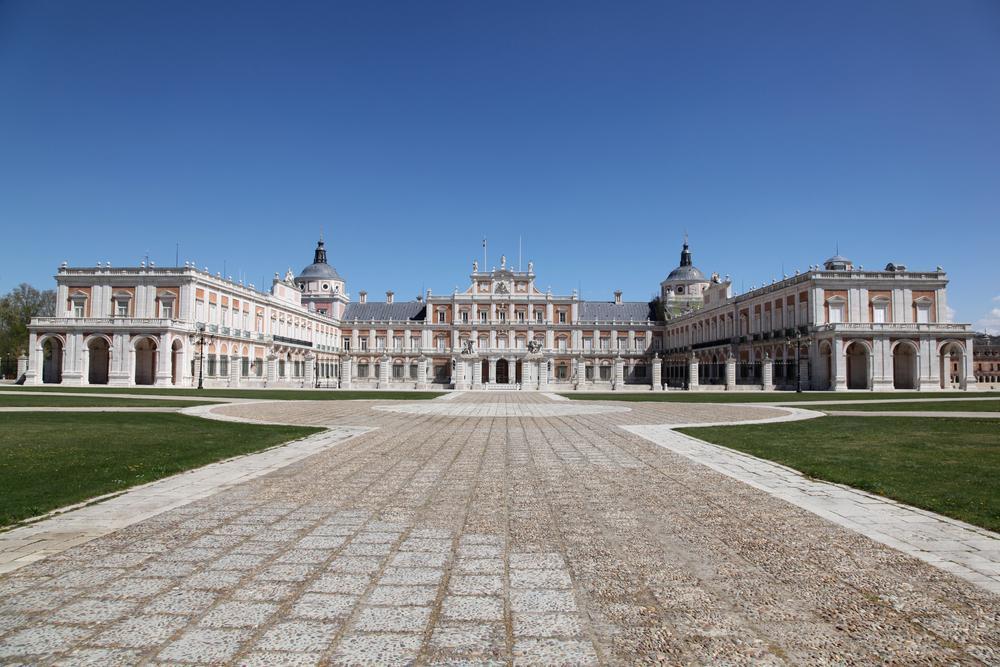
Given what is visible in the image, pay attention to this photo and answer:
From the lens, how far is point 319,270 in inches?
3509

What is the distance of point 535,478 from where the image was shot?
842cm

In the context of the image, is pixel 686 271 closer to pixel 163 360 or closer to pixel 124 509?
pixel 163 360

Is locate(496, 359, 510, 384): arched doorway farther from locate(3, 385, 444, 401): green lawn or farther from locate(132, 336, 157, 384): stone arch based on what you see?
locate(132, 336, 157, 384): stone arch

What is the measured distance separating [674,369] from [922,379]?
34.2 meters

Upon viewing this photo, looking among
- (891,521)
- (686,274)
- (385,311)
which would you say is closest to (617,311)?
(686,274)

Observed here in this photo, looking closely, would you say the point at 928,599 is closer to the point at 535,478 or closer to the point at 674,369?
the point at 535,478

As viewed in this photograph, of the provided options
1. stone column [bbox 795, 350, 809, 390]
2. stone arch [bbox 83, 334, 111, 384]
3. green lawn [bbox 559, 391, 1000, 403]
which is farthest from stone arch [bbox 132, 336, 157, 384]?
stone column [bbox 795, 350, 809, 390]

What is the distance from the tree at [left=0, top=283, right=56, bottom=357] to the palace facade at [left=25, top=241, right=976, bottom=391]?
5.38 metres

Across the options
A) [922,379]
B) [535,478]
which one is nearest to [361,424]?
[535,478]

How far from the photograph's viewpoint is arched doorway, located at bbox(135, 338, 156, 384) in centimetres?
5066

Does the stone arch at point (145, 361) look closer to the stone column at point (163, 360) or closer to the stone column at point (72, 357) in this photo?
the stone column at point (163, 360)

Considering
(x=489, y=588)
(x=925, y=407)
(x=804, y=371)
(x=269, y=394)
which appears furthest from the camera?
(x=804, y=371)

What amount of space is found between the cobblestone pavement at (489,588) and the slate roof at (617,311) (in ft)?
274

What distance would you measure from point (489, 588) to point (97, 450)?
29.6 ft
